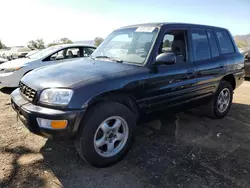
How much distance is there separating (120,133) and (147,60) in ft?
3.52

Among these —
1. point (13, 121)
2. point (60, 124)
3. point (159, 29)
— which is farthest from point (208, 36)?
point (13, 121)

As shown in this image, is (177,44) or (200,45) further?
(200,45)

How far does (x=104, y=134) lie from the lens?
2.91 m

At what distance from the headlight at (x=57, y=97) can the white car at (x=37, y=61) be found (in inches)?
180

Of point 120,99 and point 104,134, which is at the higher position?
point 120,99

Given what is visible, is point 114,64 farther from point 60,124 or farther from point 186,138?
point 186,138

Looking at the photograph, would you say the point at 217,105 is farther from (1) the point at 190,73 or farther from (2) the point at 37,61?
(2) the point at 37,61

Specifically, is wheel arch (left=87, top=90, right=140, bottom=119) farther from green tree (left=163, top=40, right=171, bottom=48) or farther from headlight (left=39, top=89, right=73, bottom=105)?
green tree (left=163, top=40, right=171, bottom=48)

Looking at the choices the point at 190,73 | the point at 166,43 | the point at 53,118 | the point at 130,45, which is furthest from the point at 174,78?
the point at 53,118

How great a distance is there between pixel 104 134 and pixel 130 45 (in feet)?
4.84

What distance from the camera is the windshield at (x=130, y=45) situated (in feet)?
11.1

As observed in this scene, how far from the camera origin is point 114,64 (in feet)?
10.7

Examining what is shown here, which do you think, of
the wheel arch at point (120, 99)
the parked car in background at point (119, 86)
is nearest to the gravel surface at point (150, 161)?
Result: the parked car in background at point (119, 86)

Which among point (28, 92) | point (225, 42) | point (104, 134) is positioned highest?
point (225, 42)
